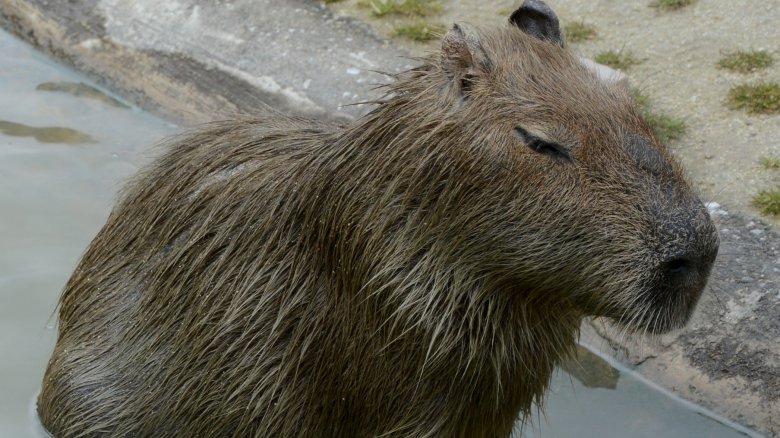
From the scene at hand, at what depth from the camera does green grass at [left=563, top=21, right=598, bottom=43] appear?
7.49 meters

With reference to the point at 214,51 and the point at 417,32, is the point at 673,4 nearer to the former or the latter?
the point at 417,32

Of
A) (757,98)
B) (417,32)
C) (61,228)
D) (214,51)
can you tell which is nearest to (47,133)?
(61,228)

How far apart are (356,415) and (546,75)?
129cm

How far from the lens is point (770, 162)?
6.03 m

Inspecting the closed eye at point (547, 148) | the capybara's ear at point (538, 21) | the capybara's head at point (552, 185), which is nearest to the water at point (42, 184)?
the capybara's head at point (552, 185)

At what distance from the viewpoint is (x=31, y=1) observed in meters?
8.45

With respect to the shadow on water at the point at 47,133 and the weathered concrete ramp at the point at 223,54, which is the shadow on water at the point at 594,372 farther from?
the shadow on water at the point at 47,133

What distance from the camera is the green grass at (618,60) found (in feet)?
23.4

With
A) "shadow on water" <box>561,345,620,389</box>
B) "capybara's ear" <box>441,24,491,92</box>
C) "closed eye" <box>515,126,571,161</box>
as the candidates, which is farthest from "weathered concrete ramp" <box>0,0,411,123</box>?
"closed eye" <box>515,126,571,161</box>

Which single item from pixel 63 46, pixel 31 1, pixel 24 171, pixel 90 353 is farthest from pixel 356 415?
pixel 31 1

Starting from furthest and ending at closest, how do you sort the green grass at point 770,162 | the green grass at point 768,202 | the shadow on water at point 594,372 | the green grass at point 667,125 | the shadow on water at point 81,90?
the shadow on water at point 81,90, the green grass at point 667,125, the green grass at point 770,162, the green grass at point 768,202, the shadow on water at point 594,372

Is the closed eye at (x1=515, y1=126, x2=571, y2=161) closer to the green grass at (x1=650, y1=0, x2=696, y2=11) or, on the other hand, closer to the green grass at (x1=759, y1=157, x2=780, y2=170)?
the green grass at (x1=759, y1=157, x2=780, y2=170)

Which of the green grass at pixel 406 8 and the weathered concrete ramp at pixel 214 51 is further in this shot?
the green grass at pixel 406 8

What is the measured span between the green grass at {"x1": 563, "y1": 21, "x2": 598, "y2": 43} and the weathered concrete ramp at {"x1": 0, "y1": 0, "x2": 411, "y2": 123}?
3.58ft
